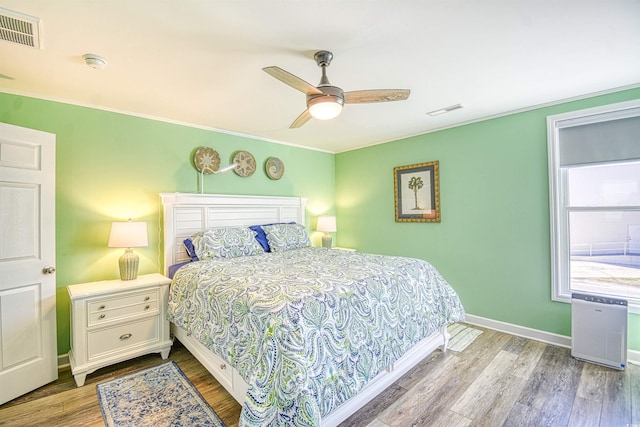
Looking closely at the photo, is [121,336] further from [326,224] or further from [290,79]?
[326,224]

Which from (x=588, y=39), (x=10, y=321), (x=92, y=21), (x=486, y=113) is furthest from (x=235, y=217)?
(x=588, y=39)

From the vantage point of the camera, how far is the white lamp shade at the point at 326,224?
453cm

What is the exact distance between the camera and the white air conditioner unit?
241 cm

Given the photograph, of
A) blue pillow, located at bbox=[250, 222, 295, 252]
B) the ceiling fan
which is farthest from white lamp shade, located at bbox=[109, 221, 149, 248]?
the ceiling fan

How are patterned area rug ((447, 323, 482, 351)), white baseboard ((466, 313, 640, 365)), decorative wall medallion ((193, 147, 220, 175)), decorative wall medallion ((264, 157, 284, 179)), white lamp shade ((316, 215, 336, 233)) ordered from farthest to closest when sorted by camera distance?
1. white lamp shade ((316, 215, 336, 233))
2. decorative wall medallion ((264, 157, 284, 179))
3. decorative wall medallion ((193, 147, 220, 175))
4. patterned area rug ((447, 323, 482, 351))
5. white baseboard ((466, 313, 640, 365))

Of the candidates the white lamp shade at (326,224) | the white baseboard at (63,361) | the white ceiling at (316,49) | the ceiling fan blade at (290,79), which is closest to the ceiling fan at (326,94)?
the ceiling fan blade at (290,79)

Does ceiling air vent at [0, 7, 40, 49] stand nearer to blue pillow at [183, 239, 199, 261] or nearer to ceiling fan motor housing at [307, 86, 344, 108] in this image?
ceiling fan motor housing at [307, 86, 344, 108]

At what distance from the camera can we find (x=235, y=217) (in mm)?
3764

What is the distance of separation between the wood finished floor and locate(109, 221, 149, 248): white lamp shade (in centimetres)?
110

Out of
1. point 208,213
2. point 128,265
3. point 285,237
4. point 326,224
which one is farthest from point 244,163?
point 128,265

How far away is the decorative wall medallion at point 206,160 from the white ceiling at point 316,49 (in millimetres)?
564

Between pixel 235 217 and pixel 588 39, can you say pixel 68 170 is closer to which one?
pixel 235 217

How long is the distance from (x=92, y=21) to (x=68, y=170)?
1.67 meters

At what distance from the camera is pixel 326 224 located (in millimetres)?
4547
